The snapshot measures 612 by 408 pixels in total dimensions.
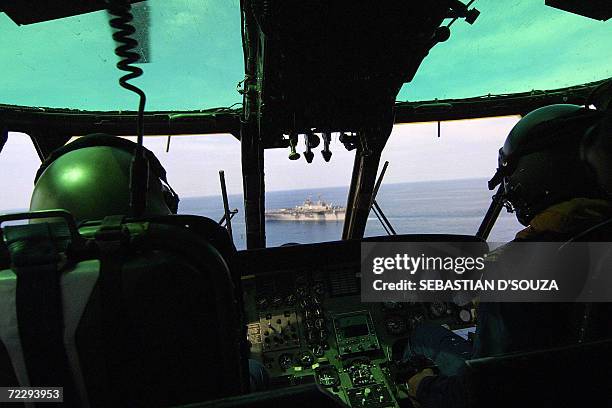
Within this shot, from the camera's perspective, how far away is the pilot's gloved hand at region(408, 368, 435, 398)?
5.01 feet

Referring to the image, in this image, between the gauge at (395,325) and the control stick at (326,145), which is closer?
the control stick at (326,145)

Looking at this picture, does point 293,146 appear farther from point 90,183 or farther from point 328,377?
point 328,377

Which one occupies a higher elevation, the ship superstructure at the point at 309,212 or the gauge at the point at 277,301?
the ship superstructure at the point at 309,212

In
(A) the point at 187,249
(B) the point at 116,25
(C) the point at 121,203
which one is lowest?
(A) the point at 187,249

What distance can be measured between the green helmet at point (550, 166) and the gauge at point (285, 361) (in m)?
1.95

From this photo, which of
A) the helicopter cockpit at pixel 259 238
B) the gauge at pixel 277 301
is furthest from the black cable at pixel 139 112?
the gauge at pixel 277 301

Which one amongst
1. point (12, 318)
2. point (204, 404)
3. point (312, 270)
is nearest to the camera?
point (204, 404)

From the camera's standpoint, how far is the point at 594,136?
4.05 ft

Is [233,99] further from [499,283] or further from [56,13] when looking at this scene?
[499,283]

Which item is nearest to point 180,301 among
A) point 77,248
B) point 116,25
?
point 77,248

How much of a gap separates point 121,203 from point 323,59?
996 mm

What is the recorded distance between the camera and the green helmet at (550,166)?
1307 mm

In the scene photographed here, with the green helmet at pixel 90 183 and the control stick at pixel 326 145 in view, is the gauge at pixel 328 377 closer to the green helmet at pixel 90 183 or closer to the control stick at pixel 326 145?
the control stick at pixel 326 145

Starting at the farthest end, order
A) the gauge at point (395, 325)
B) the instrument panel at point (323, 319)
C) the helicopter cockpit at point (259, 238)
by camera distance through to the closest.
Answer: the gauge at point (395, 325), the instrument panel at point (323, 319), the helicopter cockpit at point (259, 238)
